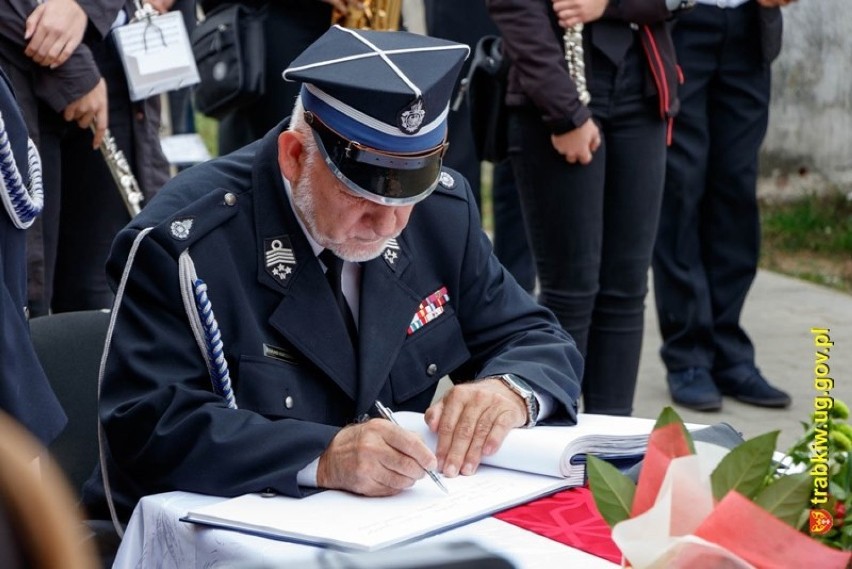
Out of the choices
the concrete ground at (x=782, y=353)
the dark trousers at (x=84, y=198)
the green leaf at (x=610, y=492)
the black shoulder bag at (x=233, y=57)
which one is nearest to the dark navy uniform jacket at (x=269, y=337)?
the green leaf at (x=610, y=492)

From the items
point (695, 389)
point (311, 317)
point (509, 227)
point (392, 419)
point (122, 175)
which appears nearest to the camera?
point (392, 419)

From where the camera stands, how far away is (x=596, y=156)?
12.4 feet

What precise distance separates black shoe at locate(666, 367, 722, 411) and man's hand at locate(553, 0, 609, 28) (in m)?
1.74

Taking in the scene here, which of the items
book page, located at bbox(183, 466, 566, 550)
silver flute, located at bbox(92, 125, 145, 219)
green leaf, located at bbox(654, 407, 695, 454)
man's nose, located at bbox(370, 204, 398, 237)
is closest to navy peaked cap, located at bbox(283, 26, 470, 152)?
man's nose, located at bbox(370, 204, 398, 237)

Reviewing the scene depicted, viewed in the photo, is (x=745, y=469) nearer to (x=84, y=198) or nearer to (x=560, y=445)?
(x=560, y=445)

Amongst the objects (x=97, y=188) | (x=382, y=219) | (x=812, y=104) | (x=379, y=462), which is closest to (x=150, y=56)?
(x=97, y=188)

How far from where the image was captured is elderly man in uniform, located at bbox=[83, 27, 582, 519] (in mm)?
2039

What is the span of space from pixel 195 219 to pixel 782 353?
3906 millimetres

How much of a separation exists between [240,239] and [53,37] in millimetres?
1252

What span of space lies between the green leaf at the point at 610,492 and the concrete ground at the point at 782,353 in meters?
2.84

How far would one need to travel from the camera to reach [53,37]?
10.7ft

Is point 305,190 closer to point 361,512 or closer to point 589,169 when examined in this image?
point 361,512

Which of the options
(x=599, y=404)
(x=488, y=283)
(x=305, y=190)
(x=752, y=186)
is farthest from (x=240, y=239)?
(x=752, y=186)

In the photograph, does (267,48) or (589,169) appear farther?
(267,48)
